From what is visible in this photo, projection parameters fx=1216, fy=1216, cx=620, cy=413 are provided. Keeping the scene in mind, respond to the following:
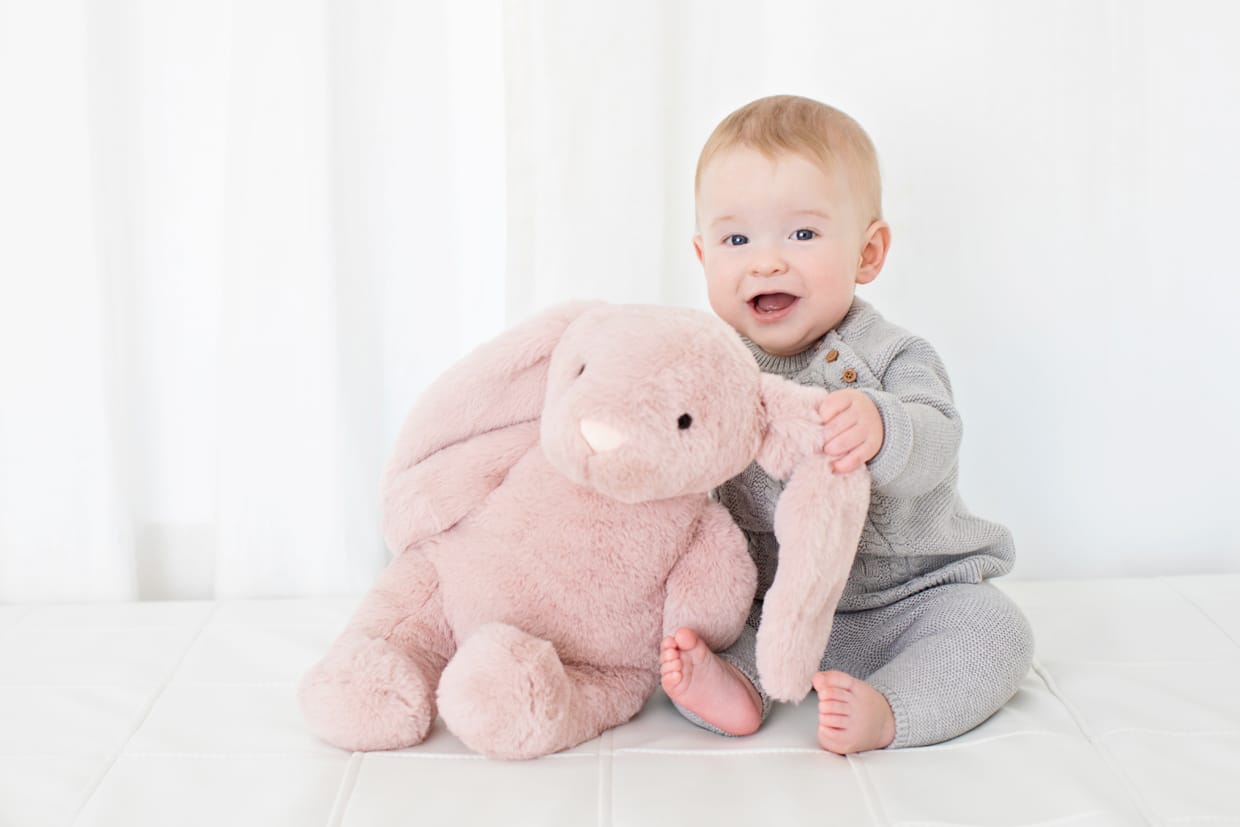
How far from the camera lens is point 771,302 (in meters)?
1.17

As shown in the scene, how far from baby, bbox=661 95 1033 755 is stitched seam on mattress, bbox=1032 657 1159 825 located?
62 millimetres

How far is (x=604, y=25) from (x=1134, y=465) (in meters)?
0.85

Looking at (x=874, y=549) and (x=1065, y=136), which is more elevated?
(x=1065, y=136)

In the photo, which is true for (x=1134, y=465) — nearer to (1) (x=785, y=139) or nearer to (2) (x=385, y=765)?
(1) (x=785, y=139)

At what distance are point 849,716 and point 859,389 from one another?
27 centimetres

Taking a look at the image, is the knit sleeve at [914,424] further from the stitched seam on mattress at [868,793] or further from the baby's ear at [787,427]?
the stitched seam on mattress at [868,793]

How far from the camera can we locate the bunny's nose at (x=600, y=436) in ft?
2.91

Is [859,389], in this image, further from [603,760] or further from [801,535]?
[603,760]

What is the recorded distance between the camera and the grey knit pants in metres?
1.01

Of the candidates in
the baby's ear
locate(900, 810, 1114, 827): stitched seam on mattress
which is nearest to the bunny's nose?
the baby's ear

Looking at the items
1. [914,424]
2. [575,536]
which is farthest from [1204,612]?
[575,536]

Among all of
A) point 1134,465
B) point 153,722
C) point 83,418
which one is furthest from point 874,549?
point 83,418

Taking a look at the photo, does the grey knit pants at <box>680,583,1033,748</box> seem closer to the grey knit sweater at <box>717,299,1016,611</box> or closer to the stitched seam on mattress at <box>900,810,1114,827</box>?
the grey knit sweater at <box>717,299,1016,611</box>

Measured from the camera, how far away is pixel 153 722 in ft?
3.43
